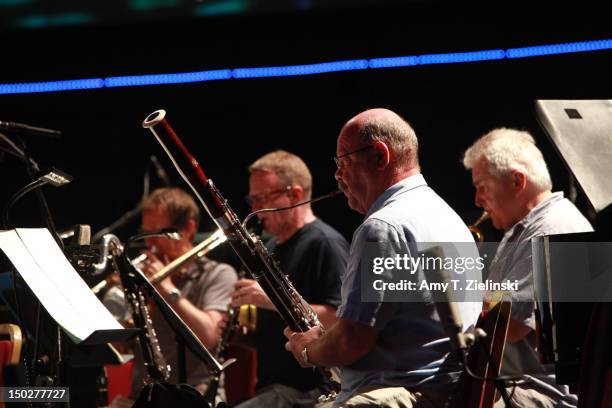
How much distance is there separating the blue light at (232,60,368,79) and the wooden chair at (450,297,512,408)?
123 inches

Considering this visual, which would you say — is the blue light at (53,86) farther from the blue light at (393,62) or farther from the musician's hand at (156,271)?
the blue light at (393,62)

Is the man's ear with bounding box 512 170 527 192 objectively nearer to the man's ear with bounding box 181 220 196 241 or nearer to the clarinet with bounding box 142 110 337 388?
the clarinet with bounding box 142 110 337 388

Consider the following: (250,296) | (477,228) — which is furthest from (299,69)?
(250,296)

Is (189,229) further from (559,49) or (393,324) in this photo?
(393,324)

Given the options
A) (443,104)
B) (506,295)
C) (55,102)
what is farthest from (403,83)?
(506,295)

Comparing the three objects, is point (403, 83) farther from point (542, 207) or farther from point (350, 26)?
point (542, 207)

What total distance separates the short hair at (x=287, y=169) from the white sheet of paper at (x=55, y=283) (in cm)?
186

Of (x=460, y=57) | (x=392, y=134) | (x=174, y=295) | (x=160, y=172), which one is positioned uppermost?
(x=460, y=57)

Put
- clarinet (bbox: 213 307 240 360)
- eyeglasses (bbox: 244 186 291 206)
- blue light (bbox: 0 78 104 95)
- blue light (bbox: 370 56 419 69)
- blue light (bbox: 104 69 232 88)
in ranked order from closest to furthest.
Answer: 1. clarinet (bbox: 213 307 240 360)
2. eyeglasses (bbox: 244 186 291 206)
3. blue light (bbox: 370 56 419 69)
4. blue light (bbox: 104 69 232 88)
5. blue light (bbox: 0 78 104 95)

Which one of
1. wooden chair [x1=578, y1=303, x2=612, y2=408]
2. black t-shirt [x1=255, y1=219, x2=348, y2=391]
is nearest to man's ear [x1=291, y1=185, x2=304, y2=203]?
black t-shirt [x1=255, y1=219, x2=348, y2=391]

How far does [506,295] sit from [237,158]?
3.61 meters

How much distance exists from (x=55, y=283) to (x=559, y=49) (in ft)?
12.3

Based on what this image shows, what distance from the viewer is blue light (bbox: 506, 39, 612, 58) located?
5005mm

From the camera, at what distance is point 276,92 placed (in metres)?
5.68
